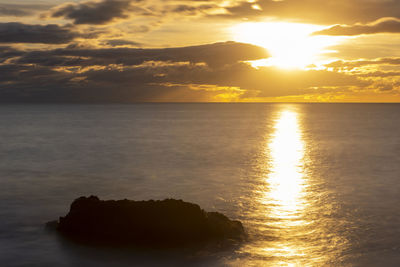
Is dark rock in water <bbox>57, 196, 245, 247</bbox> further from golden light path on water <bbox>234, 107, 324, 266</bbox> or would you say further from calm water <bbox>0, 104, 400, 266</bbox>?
golden light path on water <bbox>234, 107, 324, 266</bbox>

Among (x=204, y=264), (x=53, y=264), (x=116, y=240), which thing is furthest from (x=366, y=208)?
(x=53, y=264)

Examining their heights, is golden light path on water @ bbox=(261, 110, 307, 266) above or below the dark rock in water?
below

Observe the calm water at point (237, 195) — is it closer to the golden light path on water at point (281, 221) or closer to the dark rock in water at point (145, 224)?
the golden light path on water at point (281, 221)

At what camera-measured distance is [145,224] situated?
2280cm

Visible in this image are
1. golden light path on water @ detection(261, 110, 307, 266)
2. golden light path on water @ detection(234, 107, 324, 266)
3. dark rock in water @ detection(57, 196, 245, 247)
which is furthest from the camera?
dark rock in water @ detection(57, 196, 245, 247)

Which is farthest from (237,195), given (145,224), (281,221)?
(145,224)

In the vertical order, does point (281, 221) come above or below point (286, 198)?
above

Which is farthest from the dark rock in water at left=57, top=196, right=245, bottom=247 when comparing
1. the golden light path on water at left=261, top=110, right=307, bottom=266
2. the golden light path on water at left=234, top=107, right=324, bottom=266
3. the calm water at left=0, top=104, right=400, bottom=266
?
the golden light path on water at left=261, top=110, right=307, bottom=266

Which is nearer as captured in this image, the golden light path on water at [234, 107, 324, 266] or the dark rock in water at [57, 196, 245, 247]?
the golden light path on water at [234, 107, 324, 266]

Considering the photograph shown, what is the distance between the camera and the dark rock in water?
22.4 metres

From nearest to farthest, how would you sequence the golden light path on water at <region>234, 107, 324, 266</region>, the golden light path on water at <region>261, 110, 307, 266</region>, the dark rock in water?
the golden light path on water at <region>234, 107, 324, 266</region> < the golden light path on water at <region>261, 110, 307, 266</region> < the dark rock in water

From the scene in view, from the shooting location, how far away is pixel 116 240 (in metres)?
22.3

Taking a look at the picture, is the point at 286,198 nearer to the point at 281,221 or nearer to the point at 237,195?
the point at 237,195

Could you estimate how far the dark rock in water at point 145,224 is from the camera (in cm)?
2238
